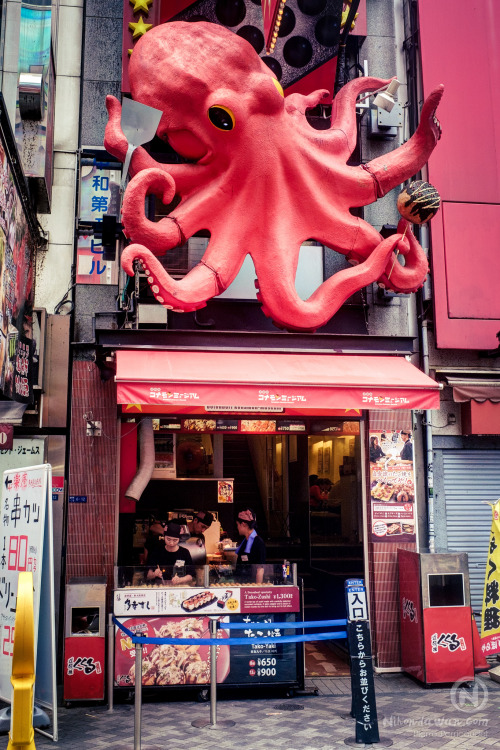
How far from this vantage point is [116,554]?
29.2ft

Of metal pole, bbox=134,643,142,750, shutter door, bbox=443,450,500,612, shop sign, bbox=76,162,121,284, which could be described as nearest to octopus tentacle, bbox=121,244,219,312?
shop sign, bbox=76,162,121,284

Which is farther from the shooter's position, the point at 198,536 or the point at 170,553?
the point at 198,536

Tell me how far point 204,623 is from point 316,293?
4476 mm

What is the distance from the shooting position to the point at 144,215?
8406 mm

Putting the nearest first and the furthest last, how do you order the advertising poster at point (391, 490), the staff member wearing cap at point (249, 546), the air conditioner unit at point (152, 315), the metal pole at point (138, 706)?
the metal pole at point (138, 706) → the staff member wearing cap at point (249, 546) → the advertising poster at point (391, 490) → the air conditioner unit at point (152, 315)

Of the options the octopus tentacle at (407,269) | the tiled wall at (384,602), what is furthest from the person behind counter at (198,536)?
the octopus tentacle at (407,269)

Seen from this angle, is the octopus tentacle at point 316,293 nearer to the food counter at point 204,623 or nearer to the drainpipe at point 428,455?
the drainpipe at point 428,455

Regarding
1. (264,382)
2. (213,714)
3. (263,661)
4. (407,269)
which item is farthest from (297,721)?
(407,269)

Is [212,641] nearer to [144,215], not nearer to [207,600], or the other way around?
[207,600]

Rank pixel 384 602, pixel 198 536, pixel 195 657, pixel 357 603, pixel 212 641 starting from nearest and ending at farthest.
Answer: pixel 212 641, pixel 357 603, pixel 195 657, pixel 384 602, pixel 198 536

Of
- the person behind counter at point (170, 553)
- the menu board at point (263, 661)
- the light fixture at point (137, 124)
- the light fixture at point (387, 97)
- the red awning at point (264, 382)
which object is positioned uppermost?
the light fixture at point (387, 97)

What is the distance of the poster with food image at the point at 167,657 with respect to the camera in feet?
25.4

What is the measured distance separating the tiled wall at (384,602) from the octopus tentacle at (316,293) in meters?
3.29

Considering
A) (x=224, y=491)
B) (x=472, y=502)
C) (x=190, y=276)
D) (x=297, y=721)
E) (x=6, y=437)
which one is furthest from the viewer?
(x=224, y=491)
